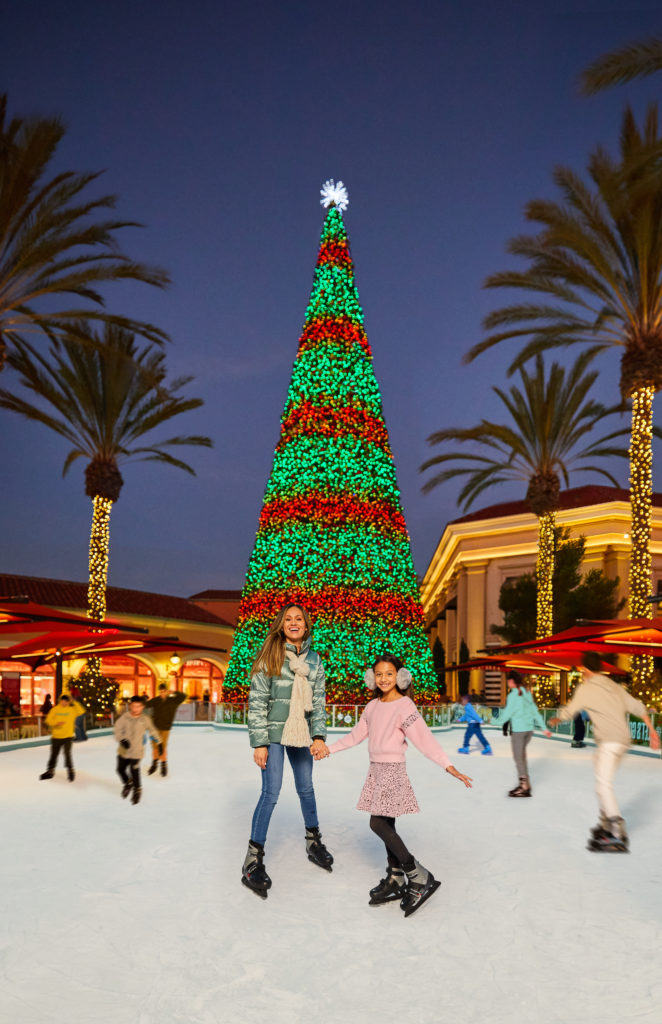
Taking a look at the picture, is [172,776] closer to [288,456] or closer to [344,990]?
[344,990]

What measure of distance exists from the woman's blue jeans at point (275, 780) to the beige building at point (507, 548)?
37.2 meters

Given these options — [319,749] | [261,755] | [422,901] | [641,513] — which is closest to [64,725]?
[261,755]

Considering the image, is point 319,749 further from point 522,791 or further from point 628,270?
point 628,270

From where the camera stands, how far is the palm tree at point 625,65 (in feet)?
43.9

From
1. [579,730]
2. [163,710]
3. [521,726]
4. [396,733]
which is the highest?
[396,733]

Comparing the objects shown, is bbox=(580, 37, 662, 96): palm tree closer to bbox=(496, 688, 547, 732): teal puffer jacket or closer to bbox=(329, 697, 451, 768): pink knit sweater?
bbox=(496, 688, 547, 732): teal puffer jacket

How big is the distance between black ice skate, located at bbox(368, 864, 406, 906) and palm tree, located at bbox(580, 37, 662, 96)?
1306 centimetres

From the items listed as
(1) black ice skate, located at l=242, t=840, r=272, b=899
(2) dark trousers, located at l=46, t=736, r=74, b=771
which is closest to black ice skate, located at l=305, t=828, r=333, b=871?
(1) black ice skate, located at l=242, t=840, r=272, b=899

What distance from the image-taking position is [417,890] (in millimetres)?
4629

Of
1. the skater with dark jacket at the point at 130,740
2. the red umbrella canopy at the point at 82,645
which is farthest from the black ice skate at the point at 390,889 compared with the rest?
the red umbrella canopy at the point at 82,645

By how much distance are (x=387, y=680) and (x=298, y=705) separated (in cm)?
72

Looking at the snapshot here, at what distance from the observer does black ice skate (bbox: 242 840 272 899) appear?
16.0ft

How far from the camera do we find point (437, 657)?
187 ft

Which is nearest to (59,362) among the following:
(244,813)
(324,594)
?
(324,594)
